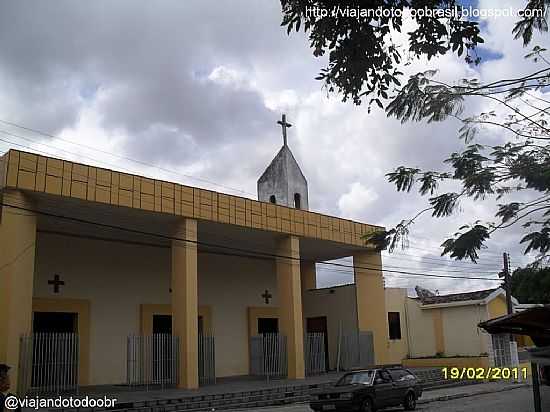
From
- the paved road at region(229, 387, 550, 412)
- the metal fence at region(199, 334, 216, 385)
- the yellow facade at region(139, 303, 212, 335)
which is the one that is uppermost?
the yellow facade at region(139, 303, 212, 335)

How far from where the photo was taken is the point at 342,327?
1029 inches

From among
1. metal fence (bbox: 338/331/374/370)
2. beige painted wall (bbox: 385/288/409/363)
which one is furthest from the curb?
beige painted wall (bbox: 385/288/409/363)

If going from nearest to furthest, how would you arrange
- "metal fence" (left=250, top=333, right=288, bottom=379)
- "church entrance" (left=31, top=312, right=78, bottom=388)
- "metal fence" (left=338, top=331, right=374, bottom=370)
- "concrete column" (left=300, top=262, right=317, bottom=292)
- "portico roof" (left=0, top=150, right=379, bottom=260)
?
"church entrance" (left=31, top=312, right=78, bottom=388), "portico roof" (left=0, top=150, right=379, bottom=260), "metal fence" (left=250, top=333, right=288, bottom=379), "metal fence" (left=338, top=331, right=374, bottom=370), "concrete column" (left=300, top=262, right=317, bottom=292)

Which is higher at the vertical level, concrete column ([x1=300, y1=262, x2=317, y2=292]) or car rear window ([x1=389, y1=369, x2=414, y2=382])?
concrete column ([x1=300, y1=262, x2=317, y2=292])

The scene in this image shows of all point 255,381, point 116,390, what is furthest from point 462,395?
point 116,390

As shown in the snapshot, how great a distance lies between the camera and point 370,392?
15.8 metres

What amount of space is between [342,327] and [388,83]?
21.4 metres

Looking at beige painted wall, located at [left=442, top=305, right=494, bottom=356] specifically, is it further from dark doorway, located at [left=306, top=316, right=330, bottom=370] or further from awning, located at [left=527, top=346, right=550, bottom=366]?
awning, located at [left=527, top=346, right=550, bottom=366]

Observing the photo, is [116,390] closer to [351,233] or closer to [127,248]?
[127,248]

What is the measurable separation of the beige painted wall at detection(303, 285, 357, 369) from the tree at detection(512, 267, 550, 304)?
1853cm

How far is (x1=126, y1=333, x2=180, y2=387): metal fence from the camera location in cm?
1722

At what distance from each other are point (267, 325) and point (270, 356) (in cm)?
497

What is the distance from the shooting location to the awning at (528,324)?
773cm

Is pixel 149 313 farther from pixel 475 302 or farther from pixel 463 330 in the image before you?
pixel 463 330
